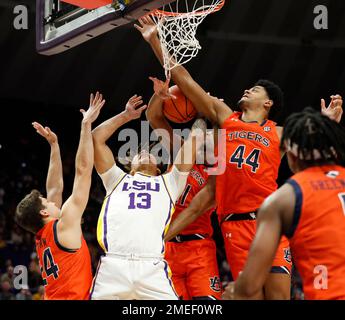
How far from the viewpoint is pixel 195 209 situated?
183 inches

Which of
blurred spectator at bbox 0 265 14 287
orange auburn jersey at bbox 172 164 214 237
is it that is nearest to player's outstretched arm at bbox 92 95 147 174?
orange auburn jersey at bbox 172 164 214 237

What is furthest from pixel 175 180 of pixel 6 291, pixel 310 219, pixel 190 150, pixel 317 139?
pixel 6 291

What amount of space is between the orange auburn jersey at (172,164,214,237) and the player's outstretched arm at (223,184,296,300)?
218cm

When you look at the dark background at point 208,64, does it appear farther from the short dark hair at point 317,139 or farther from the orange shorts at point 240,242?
the short dark hair at point 317,139

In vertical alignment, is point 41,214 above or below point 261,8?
below

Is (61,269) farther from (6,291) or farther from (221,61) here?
(221,61)

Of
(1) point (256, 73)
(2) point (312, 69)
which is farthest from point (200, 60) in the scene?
(2) point (312, 69)

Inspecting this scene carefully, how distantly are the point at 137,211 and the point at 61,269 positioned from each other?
61 centimetres

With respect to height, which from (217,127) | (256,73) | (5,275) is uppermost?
(256,73)

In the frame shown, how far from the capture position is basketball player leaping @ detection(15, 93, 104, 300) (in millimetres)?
4168
